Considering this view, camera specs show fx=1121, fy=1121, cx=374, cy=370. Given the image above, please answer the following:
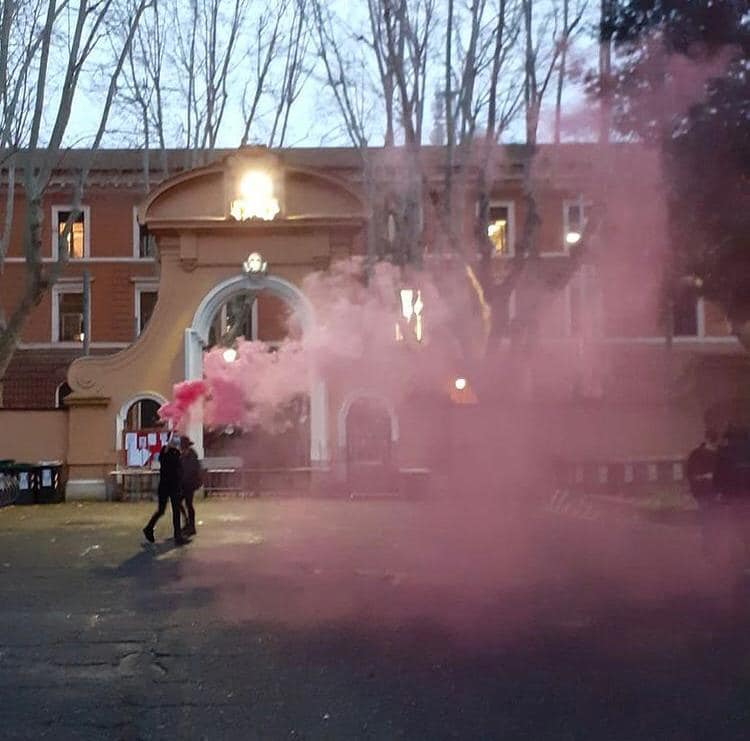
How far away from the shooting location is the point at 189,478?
1591 centimetres

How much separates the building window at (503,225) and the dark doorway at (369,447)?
14603 millimetres

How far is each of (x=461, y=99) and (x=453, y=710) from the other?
19.1 m

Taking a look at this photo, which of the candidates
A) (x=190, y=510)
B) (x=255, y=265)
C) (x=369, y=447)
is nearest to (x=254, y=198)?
(x=255, y=265)

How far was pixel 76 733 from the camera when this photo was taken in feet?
19.5

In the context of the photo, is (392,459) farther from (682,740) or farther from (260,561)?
(682,740)

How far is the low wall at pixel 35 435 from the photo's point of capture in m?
24.6

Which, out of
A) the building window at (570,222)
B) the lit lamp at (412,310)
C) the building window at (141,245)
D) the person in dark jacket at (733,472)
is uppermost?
the building window at (141,245)

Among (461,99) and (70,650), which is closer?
(70,650)

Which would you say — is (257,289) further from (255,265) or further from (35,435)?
(35,435)

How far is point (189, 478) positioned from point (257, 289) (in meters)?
9.84

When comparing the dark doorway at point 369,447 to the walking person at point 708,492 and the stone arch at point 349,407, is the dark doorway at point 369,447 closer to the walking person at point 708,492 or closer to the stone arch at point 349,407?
the stone arch at point 349,407

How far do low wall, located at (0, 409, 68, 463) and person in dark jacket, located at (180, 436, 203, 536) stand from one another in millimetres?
9212

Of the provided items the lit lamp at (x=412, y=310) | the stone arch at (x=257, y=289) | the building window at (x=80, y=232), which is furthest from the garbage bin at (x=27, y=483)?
the building window at (x=80, y=232)

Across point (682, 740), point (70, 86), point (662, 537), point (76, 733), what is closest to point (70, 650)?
point (76, 733)
